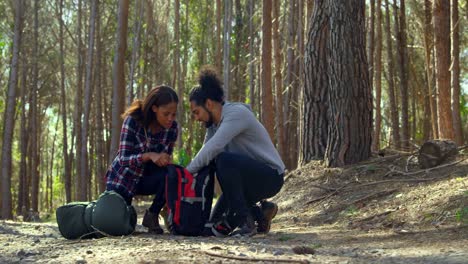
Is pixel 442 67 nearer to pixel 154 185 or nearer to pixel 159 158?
pixel 154 185

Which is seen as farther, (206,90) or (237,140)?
(237,140)

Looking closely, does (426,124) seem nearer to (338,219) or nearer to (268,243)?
(338,219)

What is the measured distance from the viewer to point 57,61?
26.1m

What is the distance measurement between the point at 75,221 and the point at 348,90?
4.52 m

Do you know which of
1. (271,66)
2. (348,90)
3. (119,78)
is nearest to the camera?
(348,90)

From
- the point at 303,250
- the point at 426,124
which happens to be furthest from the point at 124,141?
the point at 426,124

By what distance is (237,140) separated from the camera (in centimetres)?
560

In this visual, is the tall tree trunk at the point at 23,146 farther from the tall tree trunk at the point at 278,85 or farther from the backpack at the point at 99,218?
the backpack at the point at 99,218

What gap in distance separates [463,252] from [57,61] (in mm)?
23561

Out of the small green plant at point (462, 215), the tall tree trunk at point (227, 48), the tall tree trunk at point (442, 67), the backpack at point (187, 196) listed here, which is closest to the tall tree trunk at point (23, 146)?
the tall tree trunk at point (227, 48)

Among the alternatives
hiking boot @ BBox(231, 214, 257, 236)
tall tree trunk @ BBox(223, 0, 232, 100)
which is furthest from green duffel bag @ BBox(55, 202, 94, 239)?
tall tree trunk @ BBox(223, 0, 232, 100)

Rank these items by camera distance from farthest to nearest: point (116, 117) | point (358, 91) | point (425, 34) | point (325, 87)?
point (425, 34)
point (116, 117)
point (325, 87)
point (358, 91)

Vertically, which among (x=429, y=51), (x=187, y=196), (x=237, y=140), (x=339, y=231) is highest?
(x=429, y=51)

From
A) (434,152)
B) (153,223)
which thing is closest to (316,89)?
(434,152)
